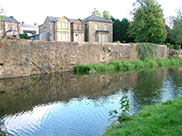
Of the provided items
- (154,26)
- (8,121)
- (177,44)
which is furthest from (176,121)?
(177,44)

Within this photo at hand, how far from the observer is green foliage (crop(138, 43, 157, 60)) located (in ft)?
85.8

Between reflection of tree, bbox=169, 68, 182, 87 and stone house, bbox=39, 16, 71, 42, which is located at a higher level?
stone house, bbox=39, 16, 71, 42

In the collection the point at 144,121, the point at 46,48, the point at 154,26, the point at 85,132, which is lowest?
the point at 85,132

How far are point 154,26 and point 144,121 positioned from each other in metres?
26.9

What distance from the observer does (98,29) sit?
37.3 metres

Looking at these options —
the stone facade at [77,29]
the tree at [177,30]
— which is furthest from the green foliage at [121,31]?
the tree at [177,30]

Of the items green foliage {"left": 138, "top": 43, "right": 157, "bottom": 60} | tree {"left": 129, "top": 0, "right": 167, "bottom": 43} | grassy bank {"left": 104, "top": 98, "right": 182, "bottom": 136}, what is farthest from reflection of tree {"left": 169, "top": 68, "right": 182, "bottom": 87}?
tree {"left": 129, "top": 0, "right": 167, "bottom": 43}

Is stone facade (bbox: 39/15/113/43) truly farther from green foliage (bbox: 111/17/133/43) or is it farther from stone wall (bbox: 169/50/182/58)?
stone wall (bbox: 169/50/182/58)

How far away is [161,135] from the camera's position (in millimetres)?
4254

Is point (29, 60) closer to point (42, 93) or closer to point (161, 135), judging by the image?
point (42, 93)

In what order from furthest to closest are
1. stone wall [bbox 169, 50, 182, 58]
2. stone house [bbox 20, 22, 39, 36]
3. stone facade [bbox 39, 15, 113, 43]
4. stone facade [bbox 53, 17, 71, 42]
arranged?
stone house [bbox 20, 22, 39, 36] < stone facade [bbox 39, 15, 113, 43] < stone facade [bbox 53, 17, 71, 42] < stone wall [bbox 169, 50, 182, 58]

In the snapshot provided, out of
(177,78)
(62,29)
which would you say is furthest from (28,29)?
(177,78)

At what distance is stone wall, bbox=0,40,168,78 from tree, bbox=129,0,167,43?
244 inches

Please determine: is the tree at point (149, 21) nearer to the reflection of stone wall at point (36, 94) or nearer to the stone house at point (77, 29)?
the stone house at point (77, 29)
